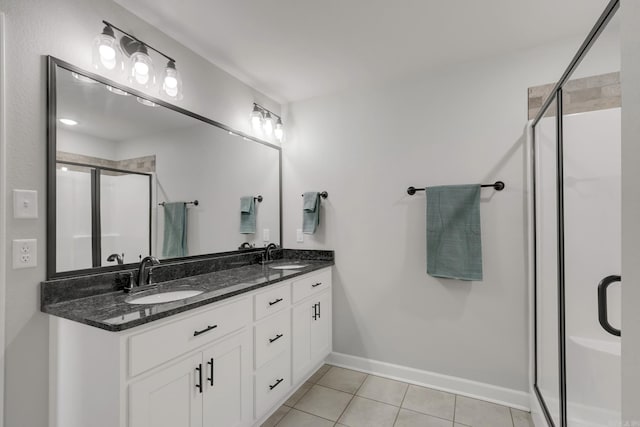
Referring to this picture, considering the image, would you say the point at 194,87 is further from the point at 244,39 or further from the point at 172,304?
the point at 172,304

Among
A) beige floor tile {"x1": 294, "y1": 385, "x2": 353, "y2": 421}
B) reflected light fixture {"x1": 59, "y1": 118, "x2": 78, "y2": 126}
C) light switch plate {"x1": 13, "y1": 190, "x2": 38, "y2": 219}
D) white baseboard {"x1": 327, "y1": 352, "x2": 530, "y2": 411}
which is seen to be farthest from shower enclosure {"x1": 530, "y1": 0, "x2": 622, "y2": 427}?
light switch plate {"x1": 13, "y1": 190, "x2": 38, "y2": 219}

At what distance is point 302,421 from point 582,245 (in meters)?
1.91

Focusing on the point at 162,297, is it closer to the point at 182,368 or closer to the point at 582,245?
the point at 182,368

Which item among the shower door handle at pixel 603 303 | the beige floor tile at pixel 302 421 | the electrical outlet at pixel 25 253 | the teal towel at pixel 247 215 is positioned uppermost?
the teal towel at pixel 247 215

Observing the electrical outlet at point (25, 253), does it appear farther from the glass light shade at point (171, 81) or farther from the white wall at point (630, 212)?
the white wall at point (630, 212)

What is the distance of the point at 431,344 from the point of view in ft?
7.58

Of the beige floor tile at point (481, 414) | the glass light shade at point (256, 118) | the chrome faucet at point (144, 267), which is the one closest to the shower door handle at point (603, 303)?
the beige floor tile at point (481, 414)

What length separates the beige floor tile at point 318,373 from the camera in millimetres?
2406

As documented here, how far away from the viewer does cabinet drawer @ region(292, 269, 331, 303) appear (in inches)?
85.1

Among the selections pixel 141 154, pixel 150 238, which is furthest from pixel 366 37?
pixel 150 238

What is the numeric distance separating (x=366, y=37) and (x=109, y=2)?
1442 mm

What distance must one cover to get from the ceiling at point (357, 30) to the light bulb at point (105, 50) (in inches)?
10.6

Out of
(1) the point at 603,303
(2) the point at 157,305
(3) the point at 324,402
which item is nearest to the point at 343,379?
(3) the point at 324,402

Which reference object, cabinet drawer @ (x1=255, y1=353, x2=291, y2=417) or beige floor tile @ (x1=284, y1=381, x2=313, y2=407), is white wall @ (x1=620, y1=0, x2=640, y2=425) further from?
beige floor tile @ (x1=284, y1=381, x2=313, y2=407)
